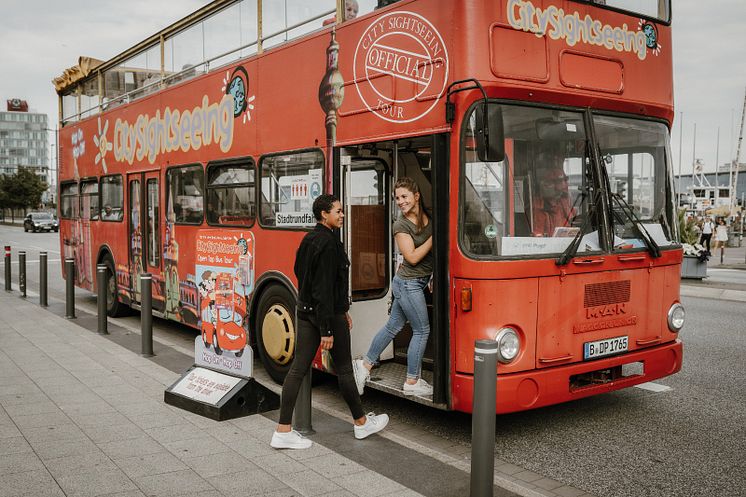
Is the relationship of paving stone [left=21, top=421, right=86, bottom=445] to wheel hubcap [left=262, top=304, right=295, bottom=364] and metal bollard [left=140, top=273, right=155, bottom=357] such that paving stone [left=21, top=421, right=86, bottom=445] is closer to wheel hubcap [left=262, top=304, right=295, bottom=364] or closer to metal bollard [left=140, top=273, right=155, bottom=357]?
wheel hubcap [left=262, top=304, right=295, bottom=364]

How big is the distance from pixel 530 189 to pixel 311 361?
2.10 meters

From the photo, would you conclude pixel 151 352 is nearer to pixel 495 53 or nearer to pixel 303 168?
pixel 303 168

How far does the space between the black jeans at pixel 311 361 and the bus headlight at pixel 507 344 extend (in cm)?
114

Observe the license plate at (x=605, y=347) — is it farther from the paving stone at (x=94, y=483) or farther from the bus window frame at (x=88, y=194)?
the bus window frame at (x=88, y=194)

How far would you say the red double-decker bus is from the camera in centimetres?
522

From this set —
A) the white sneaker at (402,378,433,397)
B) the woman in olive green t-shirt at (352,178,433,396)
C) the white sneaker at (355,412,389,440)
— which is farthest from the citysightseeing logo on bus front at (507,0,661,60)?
the white sneaker at (355,412,389,440)

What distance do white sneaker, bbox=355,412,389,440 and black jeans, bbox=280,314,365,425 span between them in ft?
0.29

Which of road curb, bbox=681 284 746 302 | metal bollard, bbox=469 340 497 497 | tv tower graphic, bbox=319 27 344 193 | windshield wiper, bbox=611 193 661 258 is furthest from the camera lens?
road curb, bbox=681 284 746 302

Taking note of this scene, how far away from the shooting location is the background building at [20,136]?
175125 mm

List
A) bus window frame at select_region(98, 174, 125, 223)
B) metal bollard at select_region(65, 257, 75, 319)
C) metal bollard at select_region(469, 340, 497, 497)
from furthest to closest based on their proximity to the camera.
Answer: metal bollard at select_region(65, 257, 75, 319)
bus window frame at select_region(98, 174, 125, 223)
metal bollard at select_region(469, 340, 497, 497)

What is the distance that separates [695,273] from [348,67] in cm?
1505

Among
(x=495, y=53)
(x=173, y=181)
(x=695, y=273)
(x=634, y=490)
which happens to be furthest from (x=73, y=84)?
(x=695, y=273)

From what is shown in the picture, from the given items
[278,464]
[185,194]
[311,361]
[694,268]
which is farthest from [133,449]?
[694,268]

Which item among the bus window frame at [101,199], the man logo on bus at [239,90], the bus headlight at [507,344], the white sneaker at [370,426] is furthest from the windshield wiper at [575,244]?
the bus window frame at [101,199]
